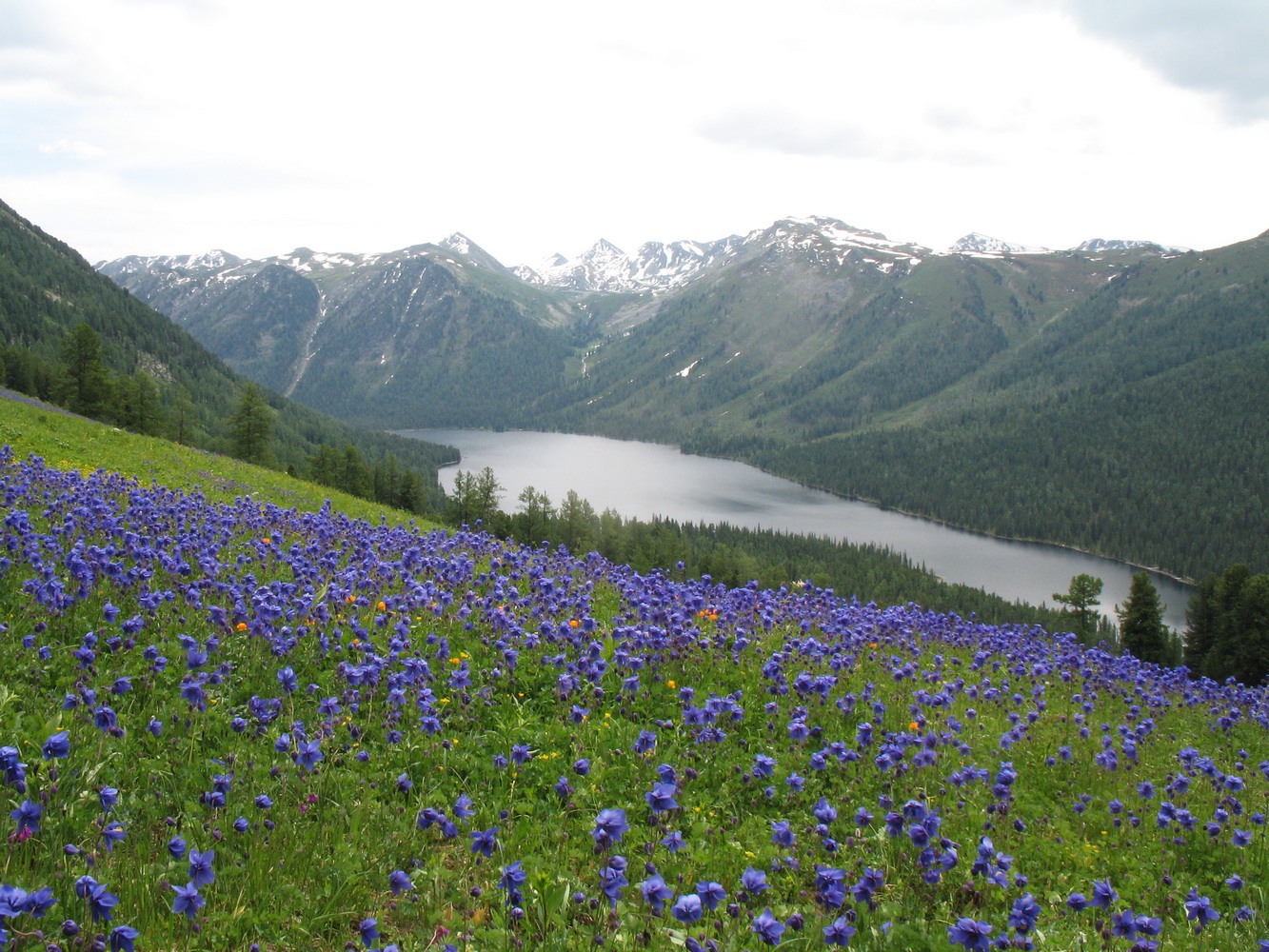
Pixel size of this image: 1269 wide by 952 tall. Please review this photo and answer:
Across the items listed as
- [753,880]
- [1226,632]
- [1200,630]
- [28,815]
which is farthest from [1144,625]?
[28,815]

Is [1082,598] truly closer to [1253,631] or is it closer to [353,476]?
[1253,631]

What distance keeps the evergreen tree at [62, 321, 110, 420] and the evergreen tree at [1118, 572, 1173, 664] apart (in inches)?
3313

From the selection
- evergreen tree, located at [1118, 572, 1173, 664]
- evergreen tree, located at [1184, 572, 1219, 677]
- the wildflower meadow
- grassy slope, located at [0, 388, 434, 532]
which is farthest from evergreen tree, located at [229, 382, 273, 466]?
evergreen tree, located at [1184, 572, 1219, 677]

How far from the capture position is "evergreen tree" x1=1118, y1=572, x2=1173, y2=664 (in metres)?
51.3

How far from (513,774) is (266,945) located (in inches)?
120

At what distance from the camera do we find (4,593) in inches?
352

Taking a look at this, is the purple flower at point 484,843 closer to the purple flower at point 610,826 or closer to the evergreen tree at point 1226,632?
the purple flower at point 610,826

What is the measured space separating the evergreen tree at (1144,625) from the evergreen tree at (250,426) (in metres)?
74.0

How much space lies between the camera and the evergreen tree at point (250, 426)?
216ft

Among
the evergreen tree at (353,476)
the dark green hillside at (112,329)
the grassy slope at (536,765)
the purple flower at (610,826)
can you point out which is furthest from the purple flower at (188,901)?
the dark green hillside at (112,329)

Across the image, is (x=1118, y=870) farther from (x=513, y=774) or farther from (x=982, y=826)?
(x=513, y=774)

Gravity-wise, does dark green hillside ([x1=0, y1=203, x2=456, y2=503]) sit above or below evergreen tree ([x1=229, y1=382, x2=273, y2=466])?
above

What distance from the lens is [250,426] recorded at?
6650cm

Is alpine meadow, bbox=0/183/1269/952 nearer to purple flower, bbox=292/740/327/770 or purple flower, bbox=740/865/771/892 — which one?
purple flower, bbox=740/865/771/892
